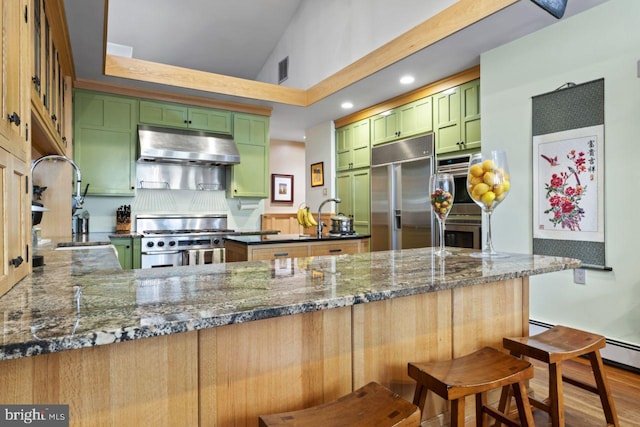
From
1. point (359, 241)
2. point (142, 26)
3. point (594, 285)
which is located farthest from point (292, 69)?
point (594, 285)

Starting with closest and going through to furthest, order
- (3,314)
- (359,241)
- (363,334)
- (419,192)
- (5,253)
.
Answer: (3,314) → (5,253) → (363,334) → (359,241) → (419,192)

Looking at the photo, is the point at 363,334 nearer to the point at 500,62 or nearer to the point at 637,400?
the point at 637,400

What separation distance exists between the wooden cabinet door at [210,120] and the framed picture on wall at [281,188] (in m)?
2.67

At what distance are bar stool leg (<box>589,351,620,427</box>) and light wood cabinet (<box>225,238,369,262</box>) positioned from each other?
2175 millimetres

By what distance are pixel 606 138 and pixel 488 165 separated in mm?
1565

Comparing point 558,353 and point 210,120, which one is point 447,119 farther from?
point 558,353

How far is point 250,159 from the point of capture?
16.5 feet

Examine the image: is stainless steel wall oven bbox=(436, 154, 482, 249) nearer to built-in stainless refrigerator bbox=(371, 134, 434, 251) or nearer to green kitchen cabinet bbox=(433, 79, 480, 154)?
green kitchen cabinet bbox=(433, 79, 480, 154)

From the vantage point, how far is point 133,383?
0.86 meters

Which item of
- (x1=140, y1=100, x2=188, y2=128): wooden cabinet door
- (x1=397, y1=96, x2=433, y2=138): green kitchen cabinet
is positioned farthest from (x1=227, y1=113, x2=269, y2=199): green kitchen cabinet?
(x1=397, y1=96, x2=433, y2=138): green kitchen cabinet

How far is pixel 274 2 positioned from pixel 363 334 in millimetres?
5268

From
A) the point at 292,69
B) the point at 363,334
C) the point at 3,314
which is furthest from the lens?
the point at 292,69

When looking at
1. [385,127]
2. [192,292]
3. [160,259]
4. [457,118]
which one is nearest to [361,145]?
[385,127]

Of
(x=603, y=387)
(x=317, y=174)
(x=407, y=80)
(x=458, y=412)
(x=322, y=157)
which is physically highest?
(x=407, y=80)
